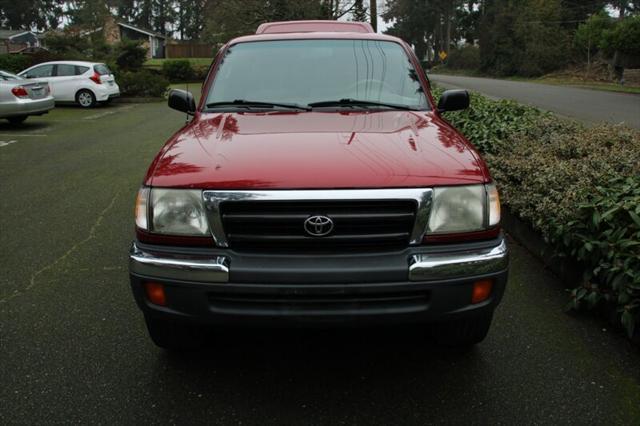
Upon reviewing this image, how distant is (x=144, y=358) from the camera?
3.13 m

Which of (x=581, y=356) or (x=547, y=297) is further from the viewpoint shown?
(x=547, y=297)

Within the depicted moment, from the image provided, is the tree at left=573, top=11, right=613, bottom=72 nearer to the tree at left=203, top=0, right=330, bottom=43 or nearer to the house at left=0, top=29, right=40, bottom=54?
the tree at left=203, top=0, right=330, bottom=43

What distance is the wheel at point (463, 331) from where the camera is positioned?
2953 mm

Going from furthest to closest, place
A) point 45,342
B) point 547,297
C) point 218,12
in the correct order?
point 218,12
point 547,297
point 45,342

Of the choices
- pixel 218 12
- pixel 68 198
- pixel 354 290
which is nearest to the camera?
pixel 354 290

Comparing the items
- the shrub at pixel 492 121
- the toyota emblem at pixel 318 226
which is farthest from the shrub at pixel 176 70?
the toyota emblem at pixel 318 226

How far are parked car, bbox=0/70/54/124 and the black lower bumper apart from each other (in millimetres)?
12266

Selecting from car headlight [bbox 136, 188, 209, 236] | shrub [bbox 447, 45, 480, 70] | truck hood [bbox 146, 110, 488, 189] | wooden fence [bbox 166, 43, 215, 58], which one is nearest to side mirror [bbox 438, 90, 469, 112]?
truck hood [bbox 146, 110, 488, 189]

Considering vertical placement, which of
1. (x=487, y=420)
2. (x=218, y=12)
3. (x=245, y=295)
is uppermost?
(x=218, y=12)

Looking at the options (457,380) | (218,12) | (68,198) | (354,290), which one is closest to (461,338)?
(457,380)

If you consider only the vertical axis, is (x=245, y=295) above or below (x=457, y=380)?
above

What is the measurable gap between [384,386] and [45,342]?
1.96 m

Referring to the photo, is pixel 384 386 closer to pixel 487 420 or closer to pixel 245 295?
pixel 487 420

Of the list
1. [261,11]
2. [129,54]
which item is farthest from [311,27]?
[129,54]
